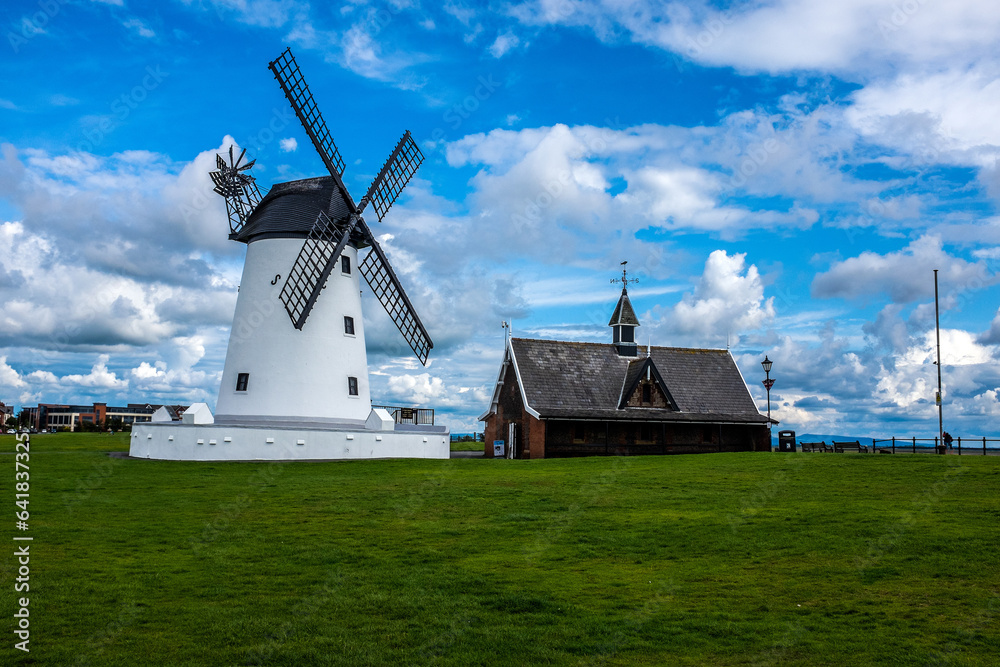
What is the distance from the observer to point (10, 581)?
11.3 meters

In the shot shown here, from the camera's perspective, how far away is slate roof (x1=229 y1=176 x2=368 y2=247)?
3378 centimetres

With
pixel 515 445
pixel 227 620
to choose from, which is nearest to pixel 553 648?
pixel 227 620

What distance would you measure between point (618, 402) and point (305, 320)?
17662 mm

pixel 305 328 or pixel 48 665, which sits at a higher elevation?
pixel 305 328

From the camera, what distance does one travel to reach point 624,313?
4409 centimetres

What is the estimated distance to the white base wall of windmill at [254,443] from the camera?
30719mm

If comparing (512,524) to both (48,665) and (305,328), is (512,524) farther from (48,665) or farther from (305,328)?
(305,328)

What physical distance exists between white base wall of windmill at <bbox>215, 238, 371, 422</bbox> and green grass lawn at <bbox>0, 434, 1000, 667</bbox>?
10.2m

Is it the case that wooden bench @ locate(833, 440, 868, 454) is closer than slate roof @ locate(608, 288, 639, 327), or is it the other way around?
wooden bench @ locate(833, 440, 868, 454)

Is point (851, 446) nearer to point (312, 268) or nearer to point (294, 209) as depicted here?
point (312, 268)

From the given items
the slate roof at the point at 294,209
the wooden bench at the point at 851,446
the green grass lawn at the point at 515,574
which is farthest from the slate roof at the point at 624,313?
the green grass lawn at the point at 515,574

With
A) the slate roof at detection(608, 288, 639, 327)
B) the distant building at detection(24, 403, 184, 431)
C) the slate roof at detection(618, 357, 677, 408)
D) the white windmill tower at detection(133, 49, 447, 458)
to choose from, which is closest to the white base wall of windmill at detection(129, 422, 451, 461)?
the white windmill tower at detection(133, 49, 447, 458)

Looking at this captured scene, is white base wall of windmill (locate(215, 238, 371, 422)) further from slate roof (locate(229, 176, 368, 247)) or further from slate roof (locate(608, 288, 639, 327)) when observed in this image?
slate roof (locate(608, 288, 639, 327))

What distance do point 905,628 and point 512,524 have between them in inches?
334
